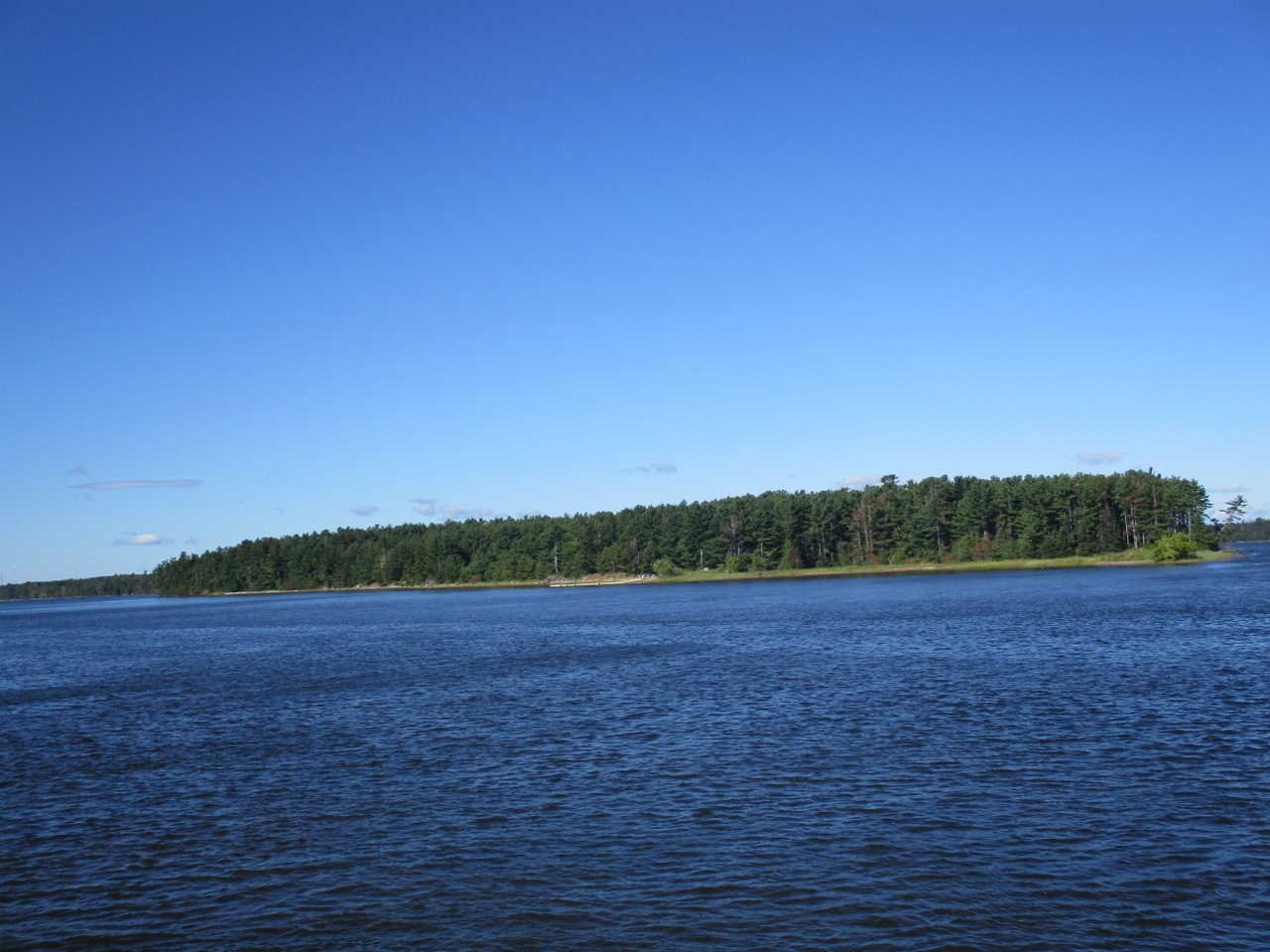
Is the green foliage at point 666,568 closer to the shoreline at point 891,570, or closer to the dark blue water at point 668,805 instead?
the shoreline at point 891,570

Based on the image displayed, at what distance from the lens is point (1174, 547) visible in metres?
143

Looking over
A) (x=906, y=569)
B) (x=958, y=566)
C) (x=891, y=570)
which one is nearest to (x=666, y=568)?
(x=891, y=570)

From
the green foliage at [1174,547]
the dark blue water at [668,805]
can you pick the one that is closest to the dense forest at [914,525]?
the green foliage at [1174,547]

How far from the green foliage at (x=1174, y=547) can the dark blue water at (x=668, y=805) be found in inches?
4171

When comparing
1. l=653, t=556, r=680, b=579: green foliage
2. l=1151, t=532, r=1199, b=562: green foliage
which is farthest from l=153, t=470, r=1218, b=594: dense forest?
l=1151, t=532, r=1199, b=562: green foliage

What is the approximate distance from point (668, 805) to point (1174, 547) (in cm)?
14661

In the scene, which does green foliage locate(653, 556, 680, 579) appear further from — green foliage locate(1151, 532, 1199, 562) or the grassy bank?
green foliage locate(1151, 532, 1199, 562)

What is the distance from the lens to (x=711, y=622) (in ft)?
254

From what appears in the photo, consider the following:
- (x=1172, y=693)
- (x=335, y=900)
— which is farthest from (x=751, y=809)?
(x=1172, y=693)

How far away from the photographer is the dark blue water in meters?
15.7

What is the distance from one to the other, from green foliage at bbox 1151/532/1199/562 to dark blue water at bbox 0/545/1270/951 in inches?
4171

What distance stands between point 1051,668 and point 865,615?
116 ft

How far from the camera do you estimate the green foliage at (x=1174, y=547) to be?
14312cm

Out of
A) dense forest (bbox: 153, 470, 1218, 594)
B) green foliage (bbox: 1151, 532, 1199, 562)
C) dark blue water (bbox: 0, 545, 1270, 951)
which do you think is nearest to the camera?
dark blue water (bbox: 0, 545, 1270, 951)
